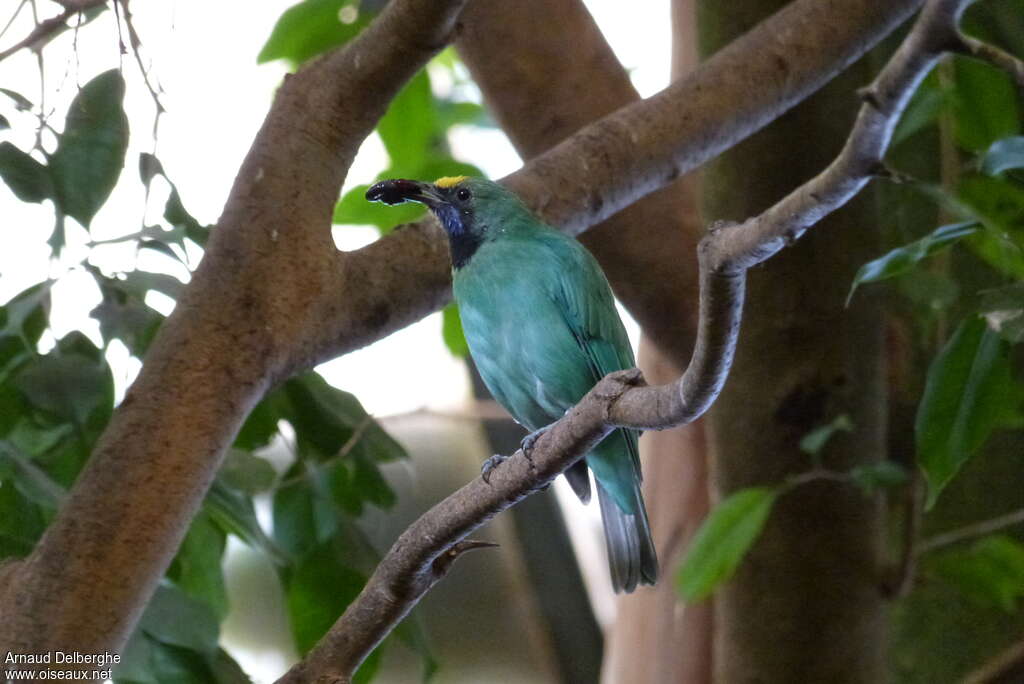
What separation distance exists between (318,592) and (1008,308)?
4.59ft

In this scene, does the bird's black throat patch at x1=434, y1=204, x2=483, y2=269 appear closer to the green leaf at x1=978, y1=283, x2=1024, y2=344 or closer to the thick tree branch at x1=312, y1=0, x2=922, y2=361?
the thick tree branch at x1=312, y1=0, x2=922, y2=361

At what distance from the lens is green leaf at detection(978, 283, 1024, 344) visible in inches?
69.6

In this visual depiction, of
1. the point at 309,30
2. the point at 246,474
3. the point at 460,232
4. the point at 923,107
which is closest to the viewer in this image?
the point at 246,474

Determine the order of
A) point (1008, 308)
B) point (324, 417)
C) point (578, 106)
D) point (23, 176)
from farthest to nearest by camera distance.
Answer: point (578, 106)
point (324, 417)
point (23, 176)
point (1008, 308)

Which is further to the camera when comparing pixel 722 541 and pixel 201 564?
pixel 722 541

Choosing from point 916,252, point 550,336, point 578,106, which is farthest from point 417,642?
point 578,106

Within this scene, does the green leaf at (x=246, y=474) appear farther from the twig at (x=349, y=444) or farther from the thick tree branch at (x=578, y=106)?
the thick tree branch at (x=578, y=106)

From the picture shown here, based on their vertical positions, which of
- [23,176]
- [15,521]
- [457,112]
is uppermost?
[457,112]

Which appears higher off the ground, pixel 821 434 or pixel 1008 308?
pixel 821 434

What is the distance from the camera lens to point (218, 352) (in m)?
1.94

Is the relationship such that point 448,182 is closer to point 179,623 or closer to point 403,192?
point 403,192

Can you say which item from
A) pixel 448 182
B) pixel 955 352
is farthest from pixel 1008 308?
pixel 448 182

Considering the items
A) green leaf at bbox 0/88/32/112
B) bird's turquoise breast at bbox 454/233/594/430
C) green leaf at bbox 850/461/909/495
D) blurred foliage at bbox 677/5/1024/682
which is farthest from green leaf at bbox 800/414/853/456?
green leaf at bbox 0/88/32/112

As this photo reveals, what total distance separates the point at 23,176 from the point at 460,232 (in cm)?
111
